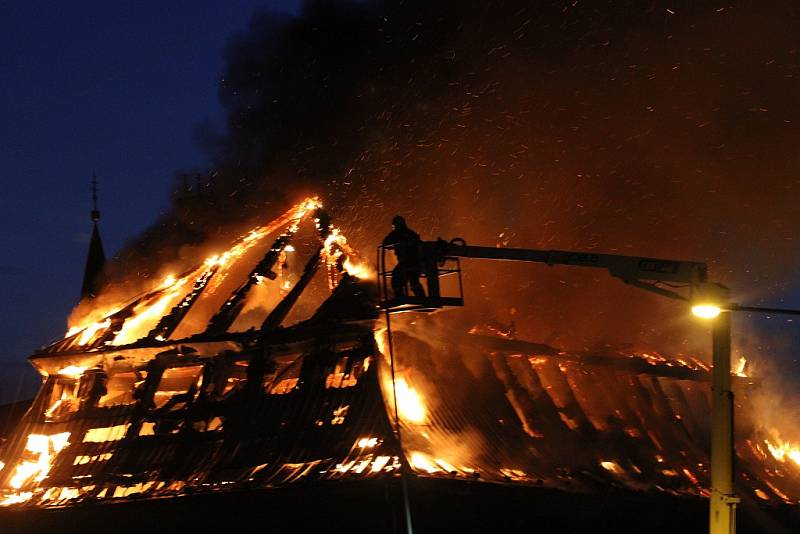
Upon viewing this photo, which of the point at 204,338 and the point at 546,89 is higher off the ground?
the point at 546,89

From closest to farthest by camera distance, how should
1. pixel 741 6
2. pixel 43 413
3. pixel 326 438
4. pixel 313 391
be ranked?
pixel 326 438 → pixel 313 391 → pixel 43 413 → pixel 741 6

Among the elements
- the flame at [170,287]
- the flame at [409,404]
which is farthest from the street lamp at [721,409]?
the flame at [170,287]

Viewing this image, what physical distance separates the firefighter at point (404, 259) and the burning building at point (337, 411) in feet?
2.25

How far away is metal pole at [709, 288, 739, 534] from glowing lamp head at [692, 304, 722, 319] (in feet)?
0.27

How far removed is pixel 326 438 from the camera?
42.6 feet

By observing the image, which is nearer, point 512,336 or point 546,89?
point 512,336

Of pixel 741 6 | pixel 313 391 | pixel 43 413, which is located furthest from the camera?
pixel 741 6

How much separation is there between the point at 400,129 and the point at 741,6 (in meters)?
7.93

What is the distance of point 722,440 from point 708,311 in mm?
1139

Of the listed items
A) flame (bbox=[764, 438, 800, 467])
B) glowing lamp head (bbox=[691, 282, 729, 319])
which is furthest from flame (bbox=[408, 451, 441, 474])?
flame (bbox=[764, 438, 800, 467])

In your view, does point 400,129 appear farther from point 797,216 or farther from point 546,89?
point 797,216

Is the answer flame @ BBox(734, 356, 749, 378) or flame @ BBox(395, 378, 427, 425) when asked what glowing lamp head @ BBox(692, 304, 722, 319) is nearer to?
flame @ BBox(395, 378, 427, 425)

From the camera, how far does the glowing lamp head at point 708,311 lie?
852 centimetres

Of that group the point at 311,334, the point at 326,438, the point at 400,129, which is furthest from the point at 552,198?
the point at 326,438
